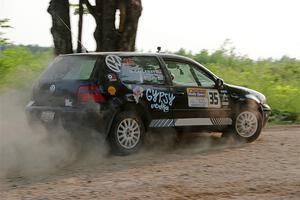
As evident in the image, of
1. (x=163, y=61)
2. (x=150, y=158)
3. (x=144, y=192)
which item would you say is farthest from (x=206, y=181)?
(x=163, y=61)

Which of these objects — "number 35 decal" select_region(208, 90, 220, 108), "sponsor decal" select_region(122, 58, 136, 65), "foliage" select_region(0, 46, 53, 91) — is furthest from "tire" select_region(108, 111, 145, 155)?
"foliage" select_region(0, 46, 53, 91)

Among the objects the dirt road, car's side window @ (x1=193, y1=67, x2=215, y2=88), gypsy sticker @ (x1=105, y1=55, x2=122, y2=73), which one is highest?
gypsy sticker @ (x1=105, y1=55, x2=122, y2=73)

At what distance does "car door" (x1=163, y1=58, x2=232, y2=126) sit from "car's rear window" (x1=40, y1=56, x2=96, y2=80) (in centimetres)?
148

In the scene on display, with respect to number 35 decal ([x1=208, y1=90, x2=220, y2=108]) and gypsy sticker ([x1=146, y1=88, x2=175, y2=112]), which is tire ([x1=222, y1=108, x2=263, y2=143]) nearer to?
number 35 decal ([x1=208, y1=90, x2=220, y2=108])

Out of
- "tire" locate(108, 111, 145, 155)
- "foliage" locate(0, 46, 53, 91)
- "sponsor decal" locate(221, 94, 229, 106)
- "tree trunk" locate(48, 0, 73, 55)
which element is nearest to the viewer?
"tire" locate(108, 111, 145, 155)

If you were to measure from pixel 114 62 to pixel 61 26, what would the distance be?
19.0ft

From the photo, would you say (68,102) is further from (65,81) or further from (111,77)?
(111,77)

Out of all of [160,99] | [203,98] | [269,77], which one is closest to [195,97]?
[203,98]

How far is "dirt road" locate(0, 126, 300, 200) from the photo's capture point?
7.11 m

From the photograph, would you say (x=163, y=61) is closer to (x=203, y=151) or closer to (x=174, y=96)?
(x=174, y=96)

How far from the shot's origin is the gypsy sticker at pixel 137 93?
32.3 feet

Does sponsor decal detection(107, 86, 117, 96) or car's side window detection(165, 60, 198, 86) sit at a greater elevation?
car's side window detection(165, 60, 198, 86)

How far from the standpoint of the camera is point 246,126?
439 inches

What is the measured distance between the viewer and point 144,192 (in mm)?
7148
